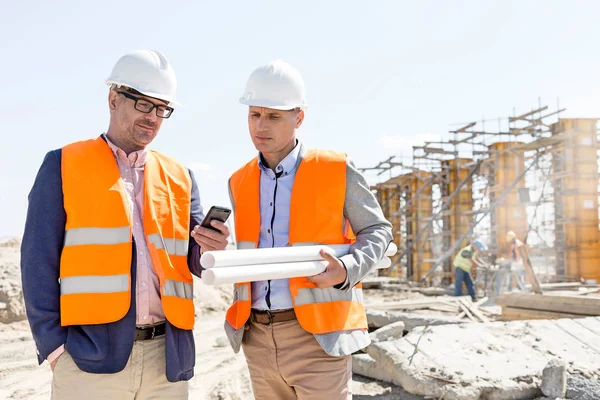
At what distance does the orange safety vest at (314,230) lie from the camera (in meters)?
2.34

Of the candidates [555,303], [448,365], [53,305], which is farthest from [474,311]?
[53,305]

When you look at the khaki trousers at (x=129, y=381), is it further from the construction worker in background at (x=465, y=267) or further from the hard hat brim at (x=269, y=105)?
the construction worker in background at (x=465, y=267)

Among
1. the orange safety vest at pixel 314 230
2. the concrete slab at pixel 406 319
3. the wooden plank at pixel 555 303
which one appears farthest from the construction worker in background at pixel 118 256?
the wooden plank at pixel 555 303

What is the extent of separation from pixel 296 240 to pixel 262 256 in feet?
1.28

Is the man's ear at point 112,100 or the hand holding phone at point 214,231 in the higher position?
the man's ear at point 112,100

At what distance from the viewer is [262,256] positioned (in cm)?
201

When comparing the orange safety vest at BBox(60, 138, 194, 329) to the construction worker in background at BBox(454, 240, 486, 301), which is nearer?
the orange safety vest at BBox(60, 138, 194, 329)

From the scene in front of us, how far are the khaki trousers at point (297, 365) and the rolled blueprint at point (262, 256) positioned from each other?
0.40 m

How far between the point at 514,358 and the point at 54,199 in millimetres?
4198

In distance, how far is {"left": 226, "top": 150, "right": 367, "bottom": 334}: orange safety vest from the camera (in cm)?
234

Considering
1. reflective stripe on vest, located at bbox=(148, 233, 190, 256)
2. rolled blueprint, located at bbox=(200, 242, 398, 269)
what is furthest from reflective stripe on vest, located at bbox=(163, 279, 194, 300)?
rolled blueprint, located at bbox=(200, 242, 398, 269)

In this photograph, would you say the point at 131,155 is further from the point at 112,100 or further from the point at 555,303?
the point at 555,303

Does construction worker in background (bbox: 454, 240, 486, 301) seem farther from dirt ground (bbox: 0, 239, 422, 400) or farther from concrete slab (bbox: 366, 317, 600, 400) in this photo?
concrete slab (bbox: 366, 317, 600, 400)

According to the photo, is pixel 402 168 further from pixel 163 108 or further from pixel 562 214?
pixel 163 108
